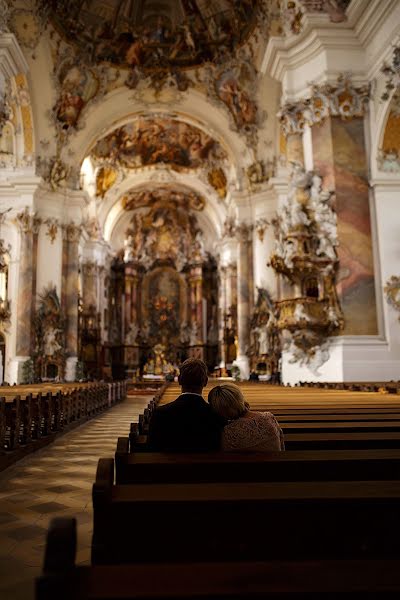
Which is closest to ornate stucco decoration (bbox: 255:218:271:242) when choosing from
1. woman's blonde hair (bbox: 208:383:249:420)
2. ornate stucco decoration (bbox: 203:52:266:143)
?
ornate stucco decoration (bbox: 203:52:266:143)

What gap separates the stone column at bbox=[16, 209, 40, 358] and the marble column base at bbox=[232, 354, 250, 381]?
7.90 metres

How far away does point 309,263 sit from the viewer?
10.8 metres

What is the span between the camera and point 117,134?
24656mm

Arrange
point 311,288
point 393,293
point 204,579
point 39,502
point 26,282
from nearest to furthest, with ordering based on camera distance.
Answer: point 204,579 → point 39,502 → point 393,293 → point 311,288 → point 26,282

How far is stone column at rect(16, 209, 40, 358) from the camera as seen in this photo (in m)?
18.3

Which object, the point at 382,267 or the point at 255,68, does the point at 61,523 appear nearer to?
the point at 382,267

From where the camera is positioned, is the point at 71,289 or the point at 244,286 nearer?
the point at 71,289

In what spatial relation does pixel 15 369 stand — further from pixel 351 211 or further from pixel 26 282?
pixel 351 211

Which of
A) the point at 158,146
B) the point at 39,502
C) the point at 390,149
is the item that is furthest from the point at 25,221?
the point at 39,502

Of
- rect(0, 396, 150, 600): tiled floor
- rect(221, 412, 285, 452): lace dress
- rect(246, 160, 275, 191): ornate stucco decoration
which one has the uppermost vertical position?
rect(246, 160, 275, 191): ornate stucco decoration

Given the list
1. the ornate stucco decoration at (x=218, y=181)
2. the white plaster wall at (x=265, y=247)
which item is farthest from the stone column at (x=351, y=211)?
the ornate stucco decoration at (x=218, y=181)

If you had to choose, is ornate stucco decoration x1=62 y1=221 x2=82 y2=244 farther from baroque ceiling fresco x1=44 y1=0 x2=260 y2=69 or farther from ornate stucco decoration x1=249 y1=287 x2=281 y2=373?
ornate stucco decoration x1=249 y1=287 x2=281 y2=373

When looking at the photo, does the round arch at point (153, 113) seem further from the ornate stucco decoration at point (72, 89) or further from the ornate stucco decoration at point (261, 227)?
the ornate stucco decoration at point (261, 227)

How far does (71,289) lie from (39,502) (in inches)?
686
